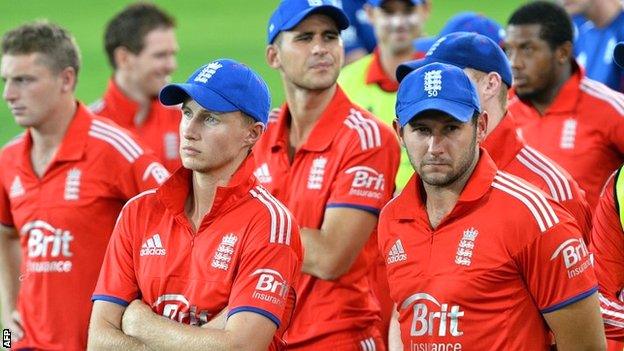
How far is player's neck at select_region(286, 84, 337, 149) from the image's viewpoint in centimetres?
708

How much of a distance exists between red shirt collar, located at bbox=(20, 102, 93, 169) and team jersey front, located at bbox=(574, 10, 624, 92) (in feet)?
11.4

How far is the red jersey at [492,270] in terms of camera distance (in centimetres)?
546

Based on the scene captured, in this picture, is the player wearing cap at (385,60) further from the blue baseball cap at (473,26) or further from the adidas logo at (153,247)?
the adidas logo at (153,247)

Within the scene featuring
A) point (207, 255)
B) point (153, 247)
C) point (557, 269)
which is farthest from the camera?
point (153, 247)

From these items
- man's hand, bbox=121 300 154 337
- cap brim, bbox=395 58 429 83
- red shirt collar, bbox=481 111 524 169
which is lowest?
man's hand, bbox=121 300 154 337

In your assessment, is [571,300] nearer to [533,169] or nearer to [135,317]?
[533,169]

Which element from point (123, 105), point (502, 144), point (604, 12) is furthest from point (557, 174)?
point (123, 105)

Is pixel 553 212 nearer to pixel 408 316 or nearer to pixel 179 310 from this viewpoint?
pixel 408 316

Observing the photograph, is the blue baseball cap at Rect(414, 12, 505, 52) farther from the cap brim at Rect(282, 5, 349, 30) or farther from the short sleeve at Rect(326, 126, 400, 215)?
the short sleeve at Rect(326, 126, 400, 215)

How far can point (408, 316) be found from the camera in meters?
5.75

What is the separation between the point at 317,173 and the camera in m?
6.88

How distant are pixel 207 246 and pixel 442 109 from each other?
1.12 m

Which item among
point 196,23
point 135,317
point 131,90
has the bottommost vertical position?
point 135,317

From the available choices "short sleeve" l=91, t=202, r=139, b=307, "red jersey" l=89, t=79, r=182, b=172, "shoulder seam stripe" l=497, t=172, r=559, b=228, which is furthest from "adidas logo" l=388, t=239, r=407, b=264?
"red jersey" l=89, t=79, r=182, b=172
